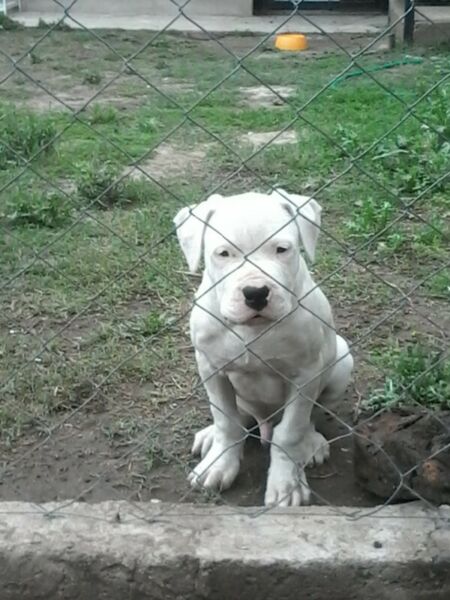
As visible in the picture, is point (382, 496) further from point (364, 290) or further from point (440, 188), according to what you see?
point (440, 188)

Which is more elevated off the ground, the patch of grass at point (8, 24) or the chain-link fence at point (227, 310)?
the chain-link fence at point (227, 310)

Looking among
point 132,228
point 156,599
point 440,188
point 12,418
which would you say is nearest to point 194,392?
point 12,418

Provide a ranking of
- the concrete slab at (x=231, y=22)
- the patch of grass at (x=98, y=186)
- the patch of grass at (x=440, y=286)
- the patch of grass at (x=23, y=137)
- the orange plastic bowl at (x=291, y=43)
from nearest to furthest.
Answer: the patch of grass at (x=440, y=286)
the patch of grass at (x=98, y=186)
the patch of grass at (x=23, y=137)
the orange plastic bowl at (x=291, y=43)
the concrete slab at (x=231, y=22)

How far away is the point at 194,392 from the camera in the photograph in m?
3.55

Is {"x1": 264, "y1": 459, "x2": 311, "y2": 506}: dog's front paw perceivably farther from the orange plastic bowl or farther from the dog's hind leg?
the orange plastic bowl

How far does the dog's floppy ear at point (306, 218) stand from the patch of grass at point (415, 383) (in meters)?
0.46

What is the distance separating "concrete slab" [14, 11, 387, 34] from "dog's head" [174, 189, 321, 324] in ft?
27.6

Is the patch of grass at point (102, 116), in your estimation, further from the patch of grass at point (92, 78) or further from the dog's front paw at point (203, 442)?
the dog's front paw at point (203, 442)

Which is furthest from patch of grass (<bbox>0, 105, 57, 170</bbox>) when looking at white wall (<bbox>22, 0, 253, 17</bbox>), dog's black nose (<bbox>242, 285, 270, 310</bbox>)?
white wall (<bbox>22, 0, 253, 17</bbox>)

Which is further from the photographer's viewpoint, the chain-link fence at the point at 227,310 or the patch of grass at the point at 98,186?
the patch of grass at the point at 98,186

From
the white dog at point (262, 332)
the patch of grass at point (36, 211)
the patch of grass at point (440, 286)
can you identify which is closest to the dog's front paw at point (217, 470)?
the white dog at point (262, 332)

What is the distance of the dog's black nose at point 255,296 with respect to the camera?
2.59 m

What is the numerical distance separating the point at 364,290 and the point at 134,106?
372cm

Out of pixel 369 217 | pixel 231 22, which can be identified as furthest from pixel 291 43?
pixel 369 217
